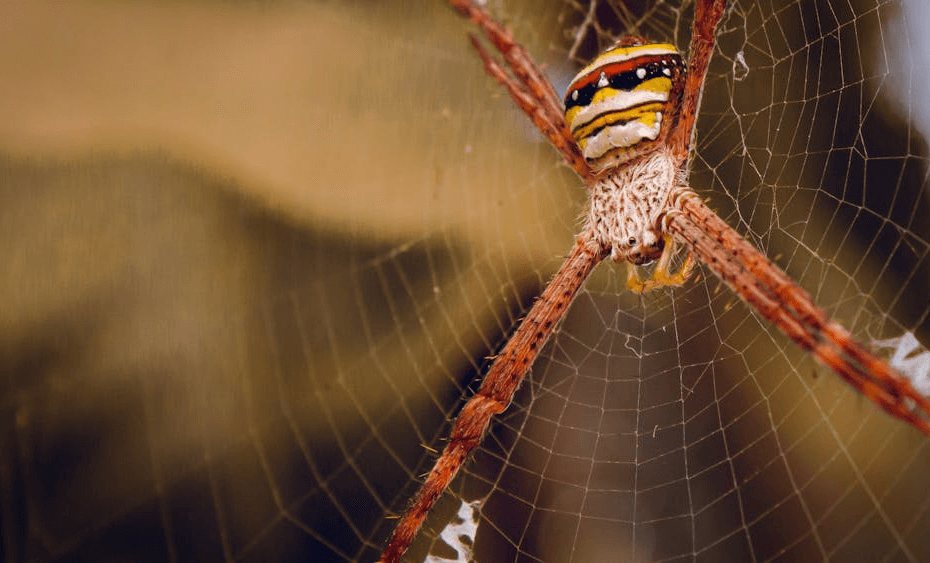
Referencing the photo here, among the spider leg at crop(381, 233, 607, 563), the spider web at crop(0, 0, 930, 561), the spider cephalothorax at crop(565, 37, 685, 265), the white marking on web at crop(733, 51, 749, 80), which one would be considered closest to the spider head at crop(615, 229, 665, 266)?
the spider cephalothorax at crop(565, 37, 685, 265)

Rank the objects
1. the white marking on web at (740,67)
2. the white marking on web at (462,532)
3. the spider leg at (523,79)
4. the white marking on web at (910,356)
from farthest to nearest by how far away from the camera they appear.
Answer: the white marking on web at (740,67)
the white marking on web at (462,532)
the spider leg at (523,79)
the white marking on web at (910,356)

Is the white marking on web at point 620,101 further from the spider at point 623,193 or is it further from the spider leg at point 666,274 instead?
the spider leg at point 666,274

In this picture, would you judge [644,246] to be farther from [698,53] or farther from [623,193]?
[698,53]

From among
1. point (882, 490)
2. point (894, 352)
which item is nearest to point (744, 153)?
point (894, 352)

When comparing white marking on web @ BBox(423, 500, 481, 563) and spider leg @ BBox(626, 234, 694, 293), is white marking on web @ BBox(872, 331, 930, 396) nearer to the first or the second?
spider leg @ BBox(626, 234, 694, 293)

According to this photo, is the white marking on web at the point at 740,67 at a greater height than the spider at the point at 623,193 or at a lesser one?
greater

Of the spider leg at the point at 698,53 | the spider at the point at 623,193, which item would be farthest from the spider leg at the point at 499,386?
the spider leg at the point at 698,53

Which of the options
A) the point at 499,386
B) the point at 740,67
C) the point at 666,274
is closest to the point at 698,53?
the point at 666,274

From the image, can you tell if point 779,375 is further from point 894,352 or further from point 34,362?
point 34,362
